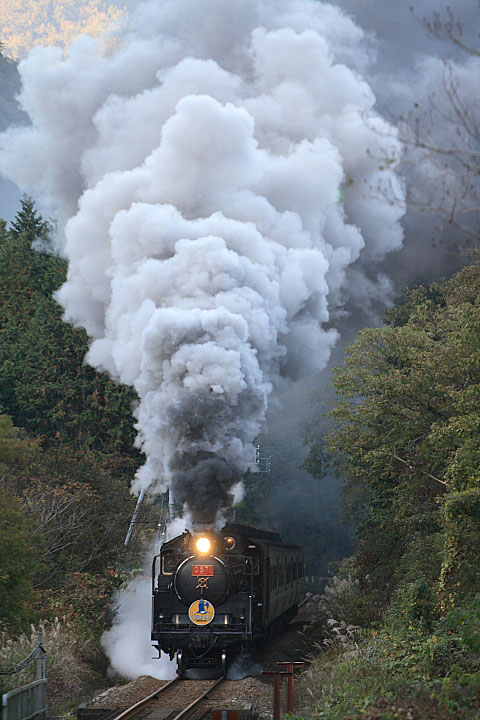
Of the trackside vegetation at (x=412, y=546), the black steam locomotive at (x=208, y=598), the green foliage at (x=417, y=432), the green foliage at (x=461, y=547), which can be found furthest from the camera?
the green foliage at (x=417, y=432)

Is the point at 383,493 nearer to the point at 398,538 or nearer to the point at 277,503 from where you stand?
the point at 398,538

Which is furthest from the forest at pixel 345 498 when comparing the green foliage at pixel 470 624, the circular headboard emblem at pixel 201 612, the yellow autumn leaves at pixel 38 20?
the yellow autumn leaves at pixel 38 20

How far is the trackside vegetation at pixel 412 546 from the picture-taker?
30.1 feet

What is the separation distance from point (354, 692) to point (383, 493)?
49.2 ft

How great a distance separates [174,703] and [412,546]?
9010mm

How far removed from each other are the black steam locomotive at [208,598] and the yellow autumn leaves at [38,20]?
9525 centimetres

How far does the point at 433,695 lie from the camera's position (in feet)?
26.9

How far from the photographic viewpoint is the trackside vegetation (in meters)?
9.19

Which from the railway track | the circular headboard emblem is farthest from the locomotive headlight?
the railway track

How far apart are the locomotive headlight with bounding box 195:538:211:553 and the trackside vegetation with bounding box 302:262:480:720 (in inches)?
108

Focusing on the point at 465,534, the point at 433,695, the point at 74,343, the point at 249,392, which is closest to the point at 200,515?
the point at 249,392

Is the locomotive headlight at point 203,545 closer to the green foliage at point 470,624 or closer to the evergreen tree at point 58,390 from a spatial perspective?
the green foliage at point 470,624

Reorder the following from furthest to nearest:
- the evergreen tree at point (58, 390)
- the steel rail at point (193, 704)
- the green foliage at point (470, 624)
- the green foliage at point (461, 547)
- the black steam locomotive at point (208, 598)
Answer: the evergreen tree at point (58, 390), the green foliage at point (461, 547), the black steam locomotive at point (208, 598), the steel rail at point (193, 704), the green foliage at point (470, 624)

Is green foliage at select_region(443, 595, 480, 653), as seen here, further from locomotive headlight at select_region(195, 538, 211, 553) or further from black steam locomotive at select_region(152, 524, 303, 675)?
locomotive headlight at select_region(195, 538, 211, 553)
